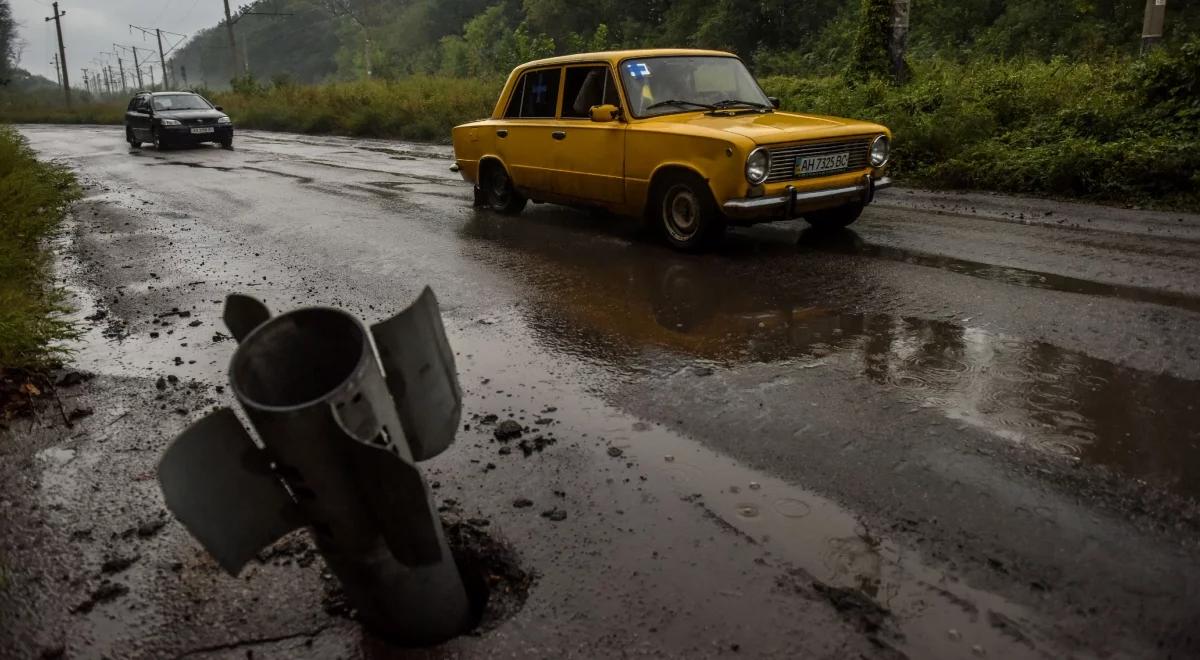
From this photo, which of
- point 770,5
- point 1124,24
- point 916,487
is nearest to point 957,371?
point 916,487

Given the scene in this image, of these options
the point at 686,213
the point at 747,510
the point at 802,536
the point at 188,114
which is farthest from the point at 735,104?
the point at 188,114

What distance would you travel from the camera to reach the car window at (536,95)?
858cm

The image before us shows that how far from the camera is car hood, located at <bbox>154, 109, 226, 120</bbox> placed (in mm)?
21219

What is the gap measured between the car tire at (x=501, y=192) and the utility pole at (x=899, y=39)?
9.05m

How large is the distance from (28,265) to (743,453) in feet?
23.5

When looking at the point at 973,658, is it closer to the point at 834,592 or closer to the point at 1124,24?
the point at 834,592

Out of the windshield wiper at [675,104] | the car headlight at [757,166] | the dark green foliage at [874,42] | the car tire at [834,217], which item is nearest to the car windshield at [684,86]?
the windshield wiper at [675,104]

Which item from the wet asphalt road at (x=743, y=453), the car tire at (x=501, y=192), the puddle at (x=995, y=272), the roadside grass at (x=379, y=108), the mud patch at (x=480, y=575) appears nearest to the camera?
the wet asphalt road at (x=743, y=453)

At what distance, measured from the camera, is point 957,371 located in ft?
14.0

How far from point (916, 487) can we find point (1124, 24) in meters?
28.3

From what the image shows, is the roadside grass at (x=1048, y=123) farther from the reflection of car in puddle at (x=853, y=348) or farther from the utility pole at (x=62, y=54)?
the utility pole at (x=62, y=54)

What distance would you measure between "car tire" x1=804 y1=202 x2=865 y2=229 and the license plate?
67 cm

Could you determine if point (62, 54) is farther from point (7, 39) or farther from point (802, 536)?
point (802, 536)

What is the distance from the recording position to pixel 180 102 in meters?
22.3
